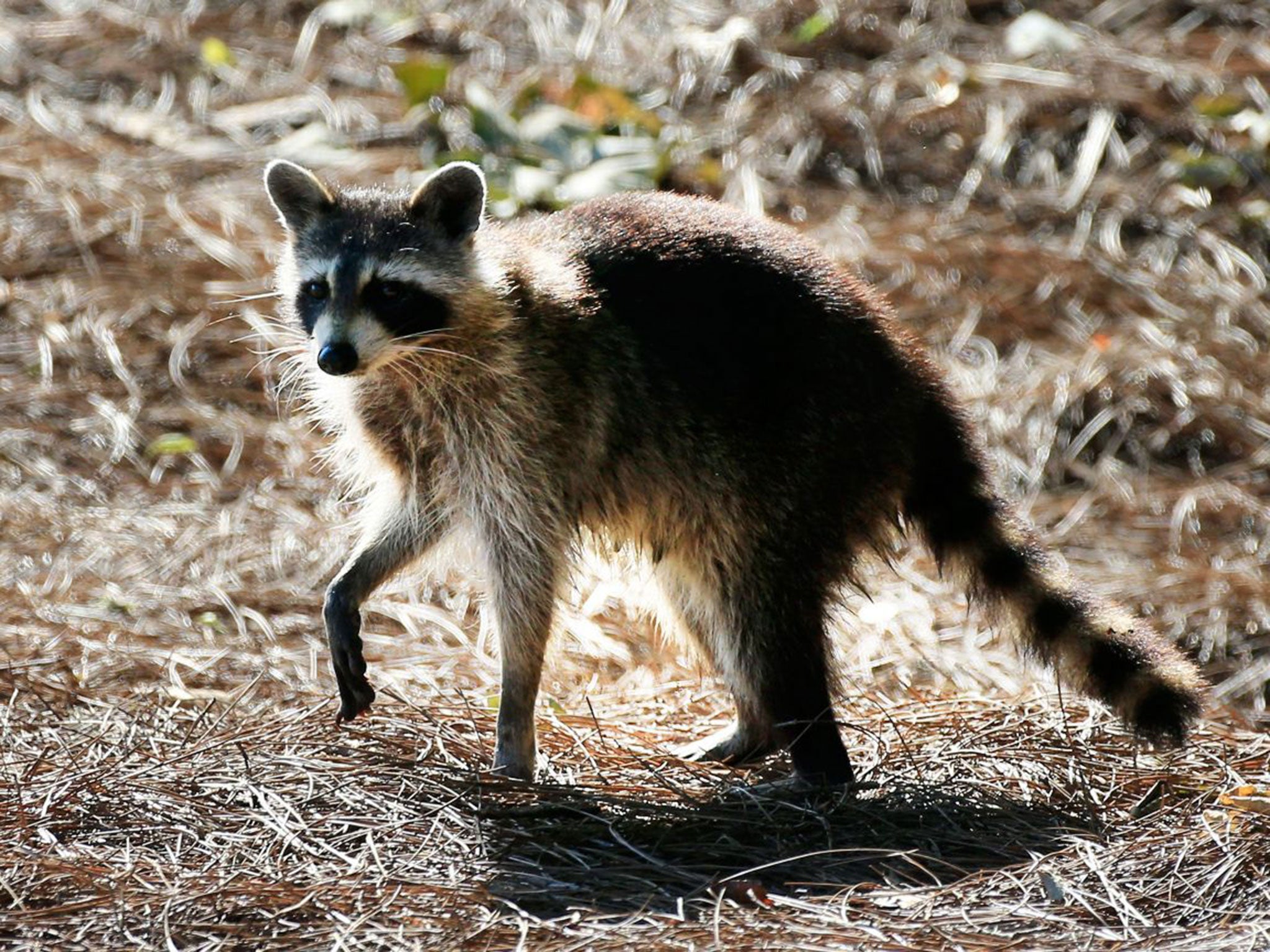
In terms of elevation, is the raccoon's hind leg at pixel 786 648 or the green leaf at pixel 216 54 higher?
the raccoon's hind leg at pixel 786 648

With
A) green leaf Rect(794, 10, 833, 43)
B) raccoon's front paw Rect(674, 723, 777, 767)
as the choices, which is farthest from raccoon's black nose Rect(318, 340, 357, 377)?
green leaf Rect(794, 10, 833, 43)

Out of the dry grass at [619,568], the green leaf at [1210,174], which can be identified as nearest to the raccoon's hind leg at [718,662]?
the dry grass at [619,568]

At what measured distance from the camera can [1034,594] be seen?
4359mm

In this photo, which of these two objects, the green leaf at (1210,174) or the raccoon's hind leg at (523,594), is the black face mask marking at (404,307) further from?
the green leaf at (1210,174)

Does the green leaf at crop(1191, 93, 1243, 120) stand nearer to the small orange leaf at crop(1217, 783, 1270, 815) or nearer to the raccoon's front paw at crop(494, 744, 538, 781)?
the small orange leaf at crop(1217, 783, 1270, 815)

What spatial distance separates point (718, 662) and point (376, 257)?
1.44 meters

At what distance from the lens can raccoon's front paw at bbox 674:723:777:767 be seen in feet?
14.8

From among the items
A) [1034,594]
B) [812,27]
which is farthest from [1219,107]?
[1034,594]

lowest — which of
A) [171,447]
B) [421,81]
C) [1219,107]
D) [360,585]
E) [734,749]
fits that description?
[171,447]

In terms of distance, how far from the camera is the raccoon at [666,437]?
4219 mm

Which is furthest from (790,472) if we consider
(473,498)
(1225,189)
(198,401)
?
(1225,189)

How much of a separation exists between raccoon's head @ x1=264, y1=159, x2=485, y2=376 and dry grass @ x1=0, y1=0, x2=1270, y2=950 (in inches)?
39.7

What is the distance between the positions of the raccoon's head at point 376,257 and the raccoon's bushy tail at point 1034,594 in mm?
1341

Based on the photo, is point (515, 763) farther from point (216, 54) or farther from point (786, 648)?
point (216, 54)
